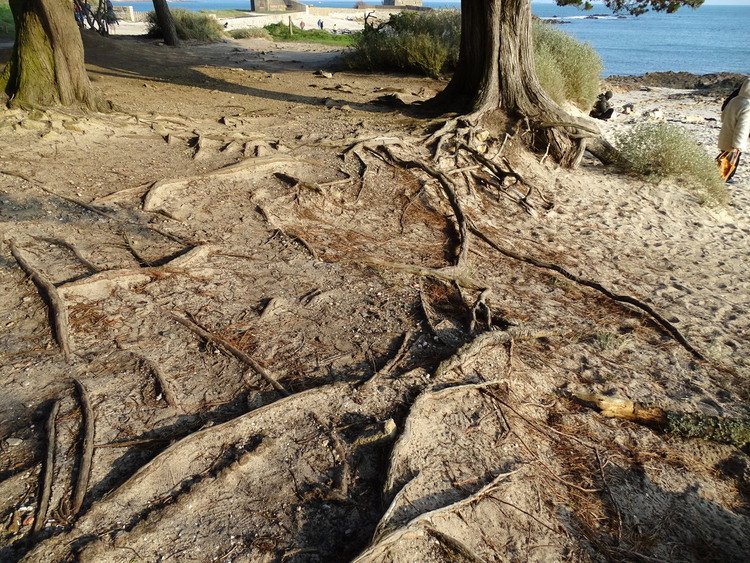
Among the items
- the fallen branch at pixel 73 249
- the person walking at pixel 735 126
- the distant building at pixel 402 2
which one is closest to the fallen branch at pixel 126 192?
the fallen branch at pixel 73 249

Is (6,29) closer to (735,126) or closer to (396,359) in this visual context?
(396,359)

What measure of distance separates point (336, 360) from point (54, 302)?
1985mm

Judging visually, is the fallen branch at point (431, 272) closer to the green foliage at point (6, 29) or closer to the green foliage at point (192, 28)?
the green foliage at point (6, 29)

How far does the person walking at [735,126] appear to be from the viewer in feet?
27.9

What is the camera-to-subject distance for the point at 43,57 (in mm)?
7242

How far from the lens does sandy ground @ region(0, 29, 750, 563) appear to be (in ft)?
8.88

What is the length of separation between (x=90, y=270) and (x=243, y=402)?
186 cm

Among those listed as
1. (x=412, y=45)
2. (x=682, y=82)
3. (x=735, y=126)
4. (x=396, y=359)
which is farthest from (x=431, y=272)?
(x=682, y=82)

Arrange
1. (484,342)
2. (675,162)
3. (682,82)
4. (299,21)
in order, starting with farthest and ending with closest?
(299,21)
(682,82)
(675,162)
(484,342)

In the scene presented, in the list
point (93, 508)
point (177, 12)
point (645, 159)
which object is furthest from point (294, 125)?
point (177, 12)

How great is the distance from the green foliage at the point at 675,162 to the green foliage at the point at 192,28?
1717 cm

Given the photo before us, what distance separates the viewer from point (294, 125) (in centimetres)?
831

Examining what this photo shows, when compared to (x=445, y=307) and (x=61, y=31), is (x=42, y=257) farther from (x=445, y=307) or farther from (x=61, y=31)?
(x=61, y=31)

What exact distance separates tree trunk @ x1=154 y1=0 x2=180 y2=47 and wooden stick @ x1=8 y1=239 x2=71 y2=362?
53.5 feet
